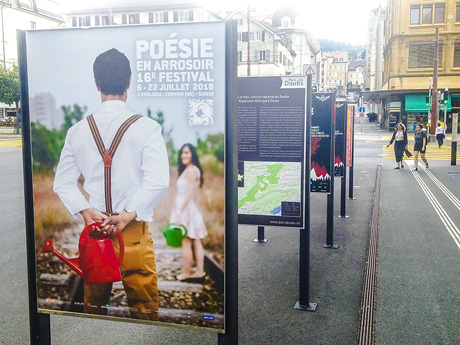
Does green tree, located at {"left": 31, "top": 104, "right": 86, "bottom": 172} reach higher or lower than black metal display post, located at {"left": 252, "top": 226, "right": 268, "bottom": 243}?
higher

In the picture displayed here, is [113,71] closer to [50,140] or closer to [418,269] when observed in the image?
[50,140]

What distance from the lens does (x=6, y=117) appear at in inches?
2564

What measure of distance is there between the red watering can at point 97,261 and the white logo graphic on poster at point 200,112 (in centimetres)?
81

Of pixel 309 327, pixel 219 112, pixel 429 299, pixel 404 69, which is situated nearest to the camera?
pixel 219 112

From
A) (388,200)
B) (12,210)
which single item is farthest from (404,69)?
(12,210)

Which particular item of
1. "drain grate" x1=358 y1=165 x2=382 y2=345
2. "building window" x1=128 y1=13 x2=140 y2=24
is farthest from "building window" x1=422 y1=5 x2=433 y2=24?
"drain grate" x1=358 y1=165 x2=382 y2=345

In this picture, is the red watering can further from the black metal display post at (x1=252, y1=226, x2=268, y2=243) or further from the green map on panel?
the black metal display post at (x1=252, y1=226, x2=268, y2=243)

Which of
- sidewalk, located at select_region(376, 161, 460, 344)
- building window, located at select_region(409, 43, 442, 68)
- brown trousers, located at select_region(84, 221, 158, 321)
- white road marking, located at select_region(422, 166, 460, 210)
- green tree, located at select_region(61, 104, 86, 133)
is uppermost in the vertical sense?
building window, located at select_region(409, 43, 442, 68)

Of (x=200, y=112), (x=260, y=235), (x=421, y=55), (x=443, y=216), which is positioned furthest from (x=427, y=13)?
(x=200, y=112)

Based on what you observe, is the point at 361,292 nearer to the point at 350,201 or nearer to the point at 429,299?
the point at 429,299

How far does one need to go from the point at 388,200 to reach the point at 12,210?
7973 mm

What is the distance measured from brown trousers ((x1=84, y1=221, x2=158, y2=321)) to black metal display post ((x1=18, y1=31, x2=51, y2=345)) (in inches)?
17.3

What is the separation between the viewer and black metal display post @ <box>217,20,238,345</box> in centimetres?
294

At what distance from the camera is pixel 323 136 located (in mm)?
7121
